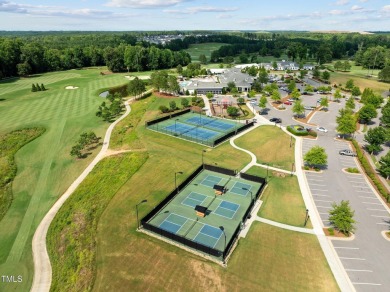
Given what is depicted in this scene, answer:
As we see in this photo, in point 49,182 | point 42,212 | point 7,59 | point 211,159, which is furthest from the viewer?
point 7,59

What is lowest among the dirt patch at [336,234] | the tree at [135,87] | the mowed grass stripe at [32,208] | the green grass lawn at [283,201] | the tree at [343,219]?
the mowed grass stripe at [32,208]

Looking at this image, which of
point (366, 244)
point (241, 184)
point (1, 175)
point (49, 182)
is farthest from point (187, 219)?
point (1, 175)

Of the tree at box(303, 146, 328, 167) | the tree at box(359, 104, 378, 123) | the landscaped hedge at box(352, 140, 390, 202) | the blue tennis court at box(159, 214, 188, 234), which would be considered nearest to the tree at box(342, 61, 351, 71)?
the tree at box(359, 104, 378, 123)

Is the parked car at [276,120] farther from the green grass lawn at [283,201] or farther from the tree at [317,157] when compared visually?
the green grass lawn at [283,201]

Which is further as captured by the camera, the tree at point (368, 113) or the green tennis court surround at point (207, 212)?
the tree at point (368, 113)

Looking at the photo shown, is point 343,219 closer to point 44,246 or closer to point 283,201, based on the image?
point 283,201

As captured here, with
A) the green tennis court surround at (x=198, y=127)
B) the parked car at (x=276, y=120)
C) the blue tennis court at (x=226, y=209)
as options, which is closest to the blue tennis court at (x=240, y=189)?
the blue tennis court at (x=226, y=209)

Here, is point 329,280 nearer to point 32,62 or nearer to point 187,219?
point 187,219

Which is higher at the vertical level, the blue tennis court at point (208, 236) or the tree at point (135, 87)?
the tree at point (135, 87)
